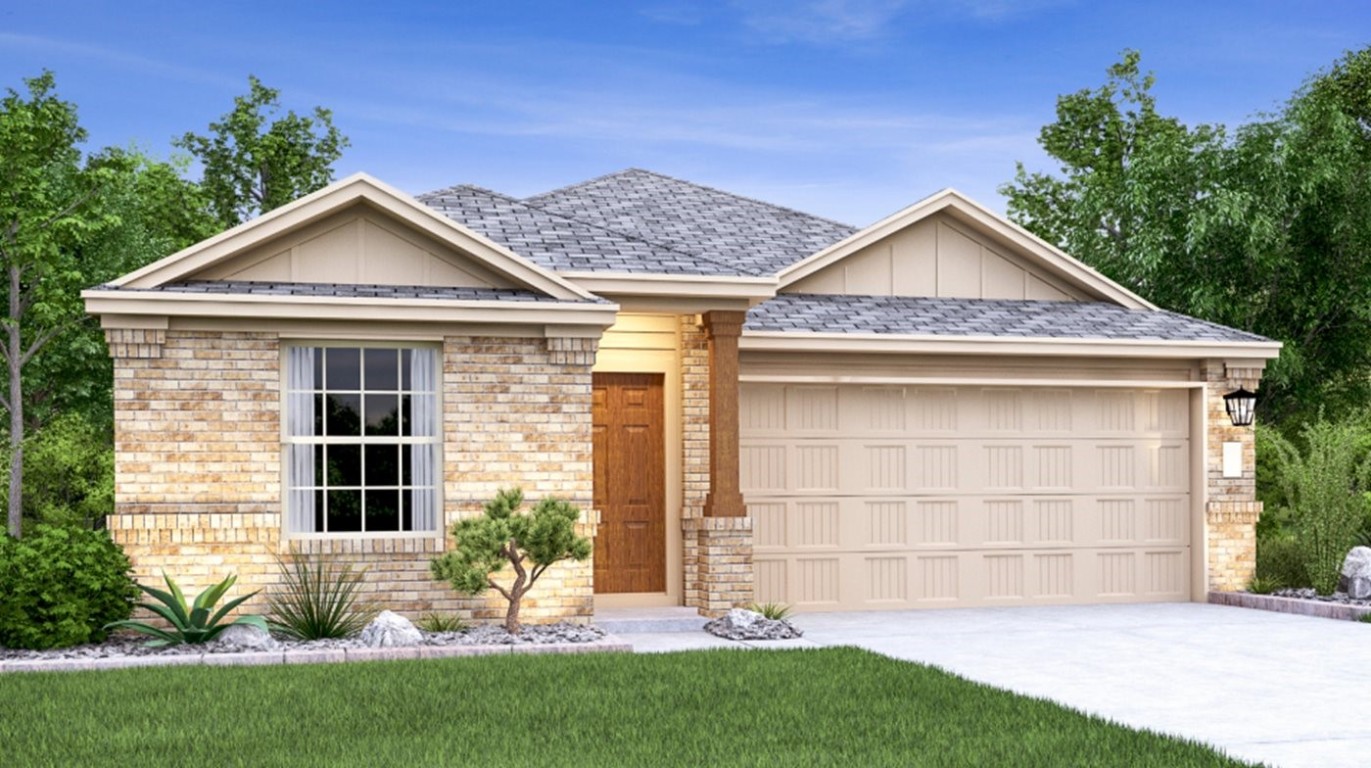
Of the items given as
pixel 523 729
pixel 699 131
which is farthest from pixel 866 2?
pixel 523 729

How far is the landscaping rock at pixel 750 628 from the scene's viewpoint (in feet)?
45.5

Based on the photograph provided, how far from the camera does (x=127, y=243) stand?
3075 centimetres

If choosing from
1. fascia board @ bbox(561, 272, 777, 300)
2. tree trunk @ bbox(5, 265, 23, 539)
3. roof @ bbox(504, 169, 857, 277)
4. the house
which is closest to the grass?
the house

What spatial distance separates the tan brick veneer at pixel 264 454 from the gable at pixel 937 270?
15.9 feet

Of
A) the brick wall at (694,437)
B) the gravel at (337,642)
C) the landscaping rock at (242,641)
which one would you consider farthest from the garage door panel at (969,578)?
the landscaping rock at (242,641)

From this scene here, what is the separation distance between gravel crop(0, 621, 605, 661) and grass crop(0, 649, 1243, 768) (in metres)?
0.74

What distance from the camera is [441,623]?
535 inches

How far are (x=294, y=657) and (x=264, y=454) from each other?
85.4 inches

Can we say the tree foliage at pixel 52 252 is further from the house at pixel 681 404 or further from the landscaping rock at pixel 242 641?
the landscaping rock at pixel 242 641

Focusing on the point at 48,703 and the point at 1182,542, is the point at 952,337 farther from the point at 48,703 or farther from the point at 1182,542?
the point at 48,703

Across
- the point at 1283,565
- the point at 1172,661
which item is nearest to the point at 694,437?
the point at 1172,661

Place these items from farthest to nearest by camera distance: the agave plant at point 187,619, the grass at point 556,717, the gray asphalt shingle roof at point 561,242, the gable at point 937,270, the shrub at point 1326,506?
1. the gable at point 937,270
2. the shrub at point 1326,506
3. the gray asphalt shingle roof at point 561,242
4. the agave plant at point 187,619
5. the grass at point 556,717

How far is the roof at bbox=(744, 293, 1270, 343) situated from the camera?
16595 mm

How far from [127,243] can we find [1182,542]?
2192 centimetres
